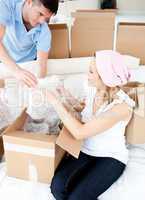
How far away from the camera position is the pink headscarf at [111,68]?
1.18 metres

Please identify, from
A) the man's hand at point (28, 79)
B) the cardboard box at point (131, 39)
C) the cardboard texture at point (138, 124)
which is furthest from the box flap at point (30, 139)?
the cardboard box at point (131, 39)

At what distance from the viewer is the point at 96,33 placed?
1.92 meters

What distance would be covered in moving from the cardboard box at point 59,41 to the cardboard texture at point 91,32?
5 centimetres

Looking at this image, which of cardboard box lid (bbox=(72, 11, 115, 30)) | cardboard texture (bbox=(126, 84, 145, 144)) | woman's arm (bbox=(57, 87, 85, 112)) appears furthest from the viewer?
cardboard box lid (bbox=(72, 11, 115, 30))

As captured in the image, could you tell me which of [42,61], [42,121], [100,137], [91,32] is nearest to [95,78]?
[100,137]

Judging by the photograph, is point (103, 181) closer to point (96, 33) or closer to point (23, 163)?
point (23, 163)

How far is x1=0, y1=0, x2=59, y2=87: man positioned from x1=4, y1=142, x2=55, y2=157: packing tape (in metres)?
0.32

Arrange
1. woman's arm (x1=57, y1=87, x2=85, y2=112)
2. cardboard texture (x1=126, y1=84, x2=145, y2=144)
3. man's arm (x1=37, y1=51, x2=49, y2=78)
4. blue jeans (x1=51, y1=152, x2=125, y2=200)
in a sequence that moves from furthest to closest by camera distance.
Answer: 1. man's arm (x1=37, y1=51, x2=49, y2=78)
2. woman's arm (x1=57, y1=87, x2=85, y2=112)
3. cardboard texture (x1=126, y1=84, x2=145, y2=144)
4. blue jeans (x1=51, y1=152, x2=125, y2=200)

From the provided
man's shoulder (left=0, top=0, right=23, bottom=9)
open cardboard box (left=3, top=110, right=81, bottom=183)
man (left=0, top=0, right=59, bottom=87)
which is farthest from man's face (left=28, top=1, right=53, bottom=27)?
open cardboard box (left=3, top=110, right=81, bottom=183)

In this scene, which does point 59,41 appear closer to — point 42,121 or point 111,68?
point 42,121

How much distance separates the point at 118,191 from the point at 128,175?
0.37 ft

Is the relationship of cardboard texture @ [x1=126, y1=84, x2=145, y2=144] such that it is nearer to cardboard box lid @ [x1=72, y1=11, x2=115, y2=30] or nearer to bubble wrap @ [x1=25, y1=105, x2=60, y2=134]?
bubble wrap @ [x1=25, y1=105, x2=60, y2=134]

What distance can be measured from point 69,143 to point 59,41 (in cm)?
95

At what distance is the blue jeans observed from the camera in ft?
3.69
